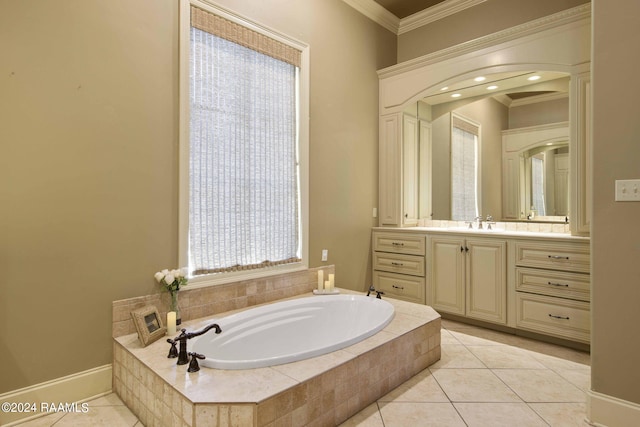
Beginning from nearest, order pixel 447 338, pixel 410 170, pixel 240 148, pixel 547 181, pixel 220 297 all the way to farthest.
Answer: pixel 220 297
pixel 240 148
pixel 447 338
pixel 547 181
pixel 410 170

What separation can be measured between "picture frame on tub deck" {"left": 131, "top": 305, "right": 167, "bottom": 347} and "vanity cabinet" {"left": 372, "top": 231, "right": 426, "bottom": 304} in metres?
2.41

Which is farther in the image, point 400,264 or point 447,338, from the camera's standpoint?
point 400,264

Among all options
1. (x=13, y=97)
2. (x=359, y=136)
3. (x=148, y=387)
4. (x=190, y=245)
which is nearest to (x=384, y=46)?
(x=359, y=136)

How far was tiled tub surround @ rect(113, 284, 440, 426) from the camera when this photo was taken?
1419 millimetres

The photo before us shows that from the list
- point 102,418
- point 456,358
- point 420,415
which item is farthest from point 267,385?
point 456,358

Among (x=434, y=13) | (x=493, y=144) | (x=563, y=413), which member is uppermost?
(x=434, y=13)

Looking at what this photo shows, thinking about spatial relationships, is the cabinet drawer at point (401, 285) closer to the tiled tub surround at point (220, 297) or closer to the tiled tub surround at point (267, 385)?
the tiled tub surround at point (220, 297)

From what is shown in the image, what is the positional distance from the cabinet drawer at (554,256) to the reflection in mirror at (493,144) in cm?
54

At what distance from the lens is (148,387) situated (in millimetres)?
1728

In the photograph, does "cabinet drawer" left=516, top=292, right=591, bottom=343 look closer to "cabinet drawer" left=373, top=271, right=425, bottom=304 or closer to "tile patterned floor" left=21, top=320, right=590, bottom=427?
"tile patterned floor" left=21, top=320, right=590, bottom=427

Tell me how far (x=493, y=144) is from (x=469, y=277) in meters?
1.48

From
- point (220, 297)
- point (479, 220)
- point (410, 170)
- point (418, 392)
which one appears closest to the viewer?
point (418, 392)

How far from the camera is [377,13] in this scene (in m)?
3.94

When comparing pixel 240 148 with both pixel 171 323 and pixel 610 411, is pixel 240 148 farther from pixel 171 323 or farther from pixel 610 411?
pixel 610 411
